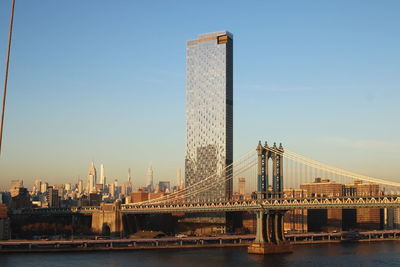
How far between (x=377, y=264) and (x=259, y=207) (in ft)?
69.7

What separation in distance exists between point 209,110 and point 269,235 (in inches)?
3158

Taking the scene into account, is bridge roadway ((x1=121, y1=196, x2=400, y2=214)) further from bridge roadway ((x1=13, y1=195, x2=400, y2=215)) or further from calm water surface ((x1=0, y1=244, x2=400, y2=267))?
calm water surface ((x1=0, y1=244, x2=400, y2=267))

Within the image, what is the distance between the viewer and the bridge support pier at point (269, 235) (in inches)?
3718

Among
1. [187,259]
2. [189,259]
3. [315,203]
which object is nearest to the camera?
[189,259]

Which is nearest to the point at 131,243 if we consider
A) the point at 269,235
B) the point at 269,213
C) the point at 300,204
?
the point at 269,235

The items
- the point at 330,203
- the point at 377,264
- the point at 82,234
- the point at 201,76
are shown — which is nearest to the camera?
the point at 377,264

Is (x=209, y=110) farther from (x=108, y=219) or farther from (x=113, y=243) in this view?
(x=113, y=243)

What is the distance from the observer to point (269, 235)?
97.9 metres

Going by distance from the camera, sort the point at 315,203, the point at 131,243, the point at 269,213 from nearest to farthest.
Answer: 1. the point at 315,203
2. the point at 269,213
3. the point at 131,243

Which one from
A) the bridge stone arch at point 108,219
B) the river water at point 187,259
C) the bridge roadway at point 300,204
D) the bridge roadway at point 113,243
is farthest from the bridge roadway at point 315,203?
the bridge stone arch at point 108,219

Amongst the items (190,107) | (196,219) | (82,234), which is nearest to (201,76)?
(190,107)

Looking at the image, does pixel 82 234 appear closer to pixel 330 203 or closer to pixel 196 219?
pixel 196 219

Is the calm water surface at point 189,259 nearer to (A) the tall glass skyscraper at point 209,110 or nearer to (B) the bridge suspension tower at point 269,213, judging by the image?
(B) the bridge suspension tower at point 269,213

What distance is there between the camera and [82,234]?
468 ft
